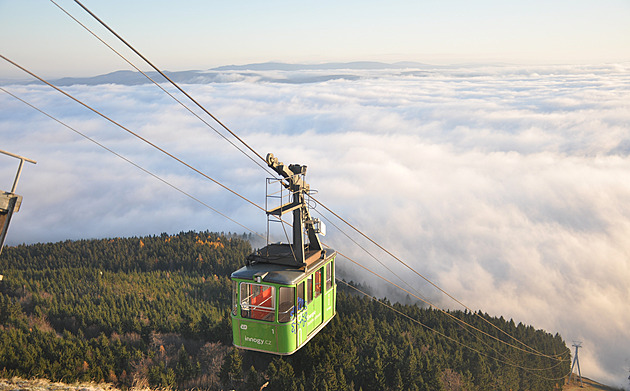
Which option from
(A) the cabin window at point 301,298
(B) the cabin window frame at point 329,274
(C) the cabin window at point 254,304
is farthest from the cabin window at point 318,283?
(C) the cabin window at point 254,304

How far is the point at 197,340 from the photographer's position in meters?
78.9

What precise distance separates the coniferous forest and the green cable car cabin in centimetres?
3249

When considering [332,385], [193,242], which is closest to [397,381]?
[332,385]

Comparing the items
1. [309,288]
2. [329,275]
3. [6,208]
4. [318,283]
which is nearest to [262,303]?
[309,288]

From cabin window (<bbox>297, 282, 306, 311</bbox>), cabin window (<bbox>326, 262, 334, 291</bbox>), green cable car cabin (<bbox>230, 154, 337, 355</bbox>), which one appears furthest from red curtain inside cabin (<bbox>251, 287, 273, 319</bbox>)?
cabin window (<bbox>326, 262, 334, 291</bbox>)

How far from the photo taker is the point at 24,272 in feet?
427

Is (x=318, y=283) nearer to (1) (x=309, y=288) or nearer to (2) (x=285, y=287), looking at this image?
(1) (x=309, y=288)

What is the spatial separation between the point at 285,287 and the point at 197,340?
63.6 metres

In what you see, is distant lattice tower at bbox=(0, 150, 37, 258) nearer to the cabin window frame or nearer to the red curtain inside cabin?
the red curtain inside cabin

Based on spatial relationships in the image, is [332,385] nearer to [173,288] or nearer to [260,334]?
[260,334]

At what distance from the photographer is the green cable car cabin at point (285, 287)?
2044 cm

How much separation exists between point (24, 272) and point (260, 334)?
132m

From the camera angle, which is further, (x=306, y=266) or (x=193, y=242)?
(x=193, y=242)

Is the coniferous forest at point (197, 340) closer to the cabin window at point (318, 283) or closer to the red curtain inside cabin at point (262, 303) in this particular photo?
the cabin window at point (318, 283)
